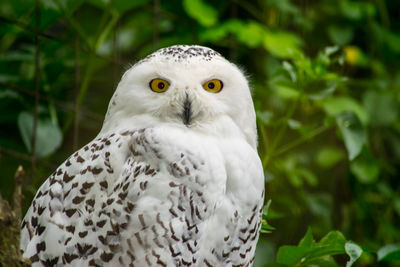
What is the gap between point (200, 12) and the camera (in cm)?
233

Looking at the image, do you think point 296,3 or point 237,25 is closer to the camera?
point 237,25

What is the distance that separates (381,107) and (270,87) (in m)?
0.49

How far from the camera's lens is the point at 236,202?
4.10 ft

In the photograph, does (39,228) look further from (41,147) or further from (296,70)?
(296,70)

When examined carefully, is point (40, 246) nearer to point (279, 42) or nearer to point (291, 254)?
point (291, 254)

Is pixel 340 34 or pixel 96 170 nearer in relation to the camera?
pixel 96 170

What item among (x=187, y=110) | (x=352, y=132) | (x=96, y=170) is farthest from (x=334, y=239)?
(x=96, y=170)

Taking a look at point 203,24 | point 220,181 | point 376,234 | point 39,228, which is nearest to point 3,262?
point 39,228

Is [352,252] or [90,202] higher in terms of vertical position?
[90,202]

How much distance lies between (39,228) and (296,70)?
0.86 metres

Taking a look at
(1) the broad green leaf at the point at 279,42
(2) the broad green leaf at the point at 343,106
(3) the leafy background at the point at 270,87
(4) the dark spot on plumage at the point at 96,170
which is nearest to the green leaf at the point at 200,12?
(3) the leafy background at the point at 270,87

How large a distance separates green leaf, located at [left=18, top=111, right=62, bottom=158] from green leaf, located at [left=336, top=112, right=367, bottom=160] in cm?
86

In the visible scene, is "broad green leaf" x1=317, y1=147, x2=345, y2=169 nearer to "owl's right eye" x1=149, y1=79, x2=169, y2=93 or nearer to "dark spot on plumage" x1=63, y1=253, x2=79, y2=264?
"owl's right eye" x1=149, y1=79, x2=169, y2=93

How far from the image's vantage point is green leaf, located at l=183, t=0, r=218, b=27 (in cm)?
232
